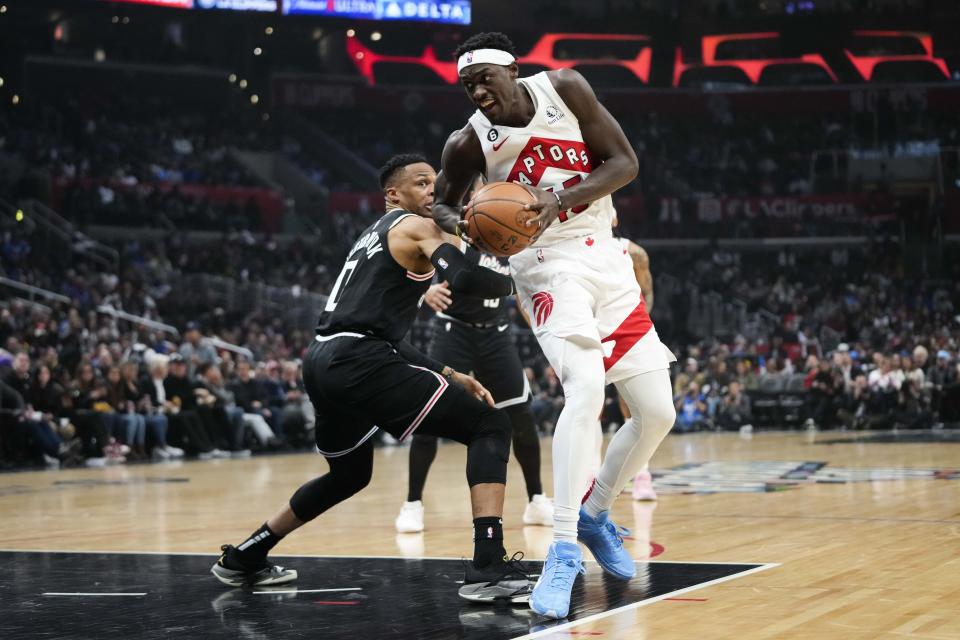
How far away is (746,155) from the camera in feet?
118

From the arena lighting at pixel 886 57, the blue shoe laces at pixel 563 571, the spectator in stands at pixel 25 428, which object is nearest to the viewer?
the blue shoe laces at pixel 563 571

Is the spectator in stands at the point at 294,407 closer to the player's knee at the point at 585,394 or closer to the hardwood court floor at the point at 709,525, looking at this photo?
the hardwood court floor at the point at 709,525

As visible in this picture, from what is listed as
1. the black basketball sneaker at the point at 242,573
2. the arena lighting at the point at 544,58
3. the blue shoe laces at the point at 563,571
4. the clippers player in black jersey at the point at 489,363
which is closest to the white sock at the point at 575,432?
the blue shoe laces at the point at 563,571

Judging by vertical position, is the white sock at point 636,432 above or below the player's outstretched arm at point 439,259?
below

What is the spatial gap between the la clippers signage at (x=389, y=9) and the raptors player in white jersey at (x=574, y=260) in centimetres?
2677

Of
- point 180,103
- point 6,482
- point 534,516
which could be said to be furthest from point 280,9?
point 534,516

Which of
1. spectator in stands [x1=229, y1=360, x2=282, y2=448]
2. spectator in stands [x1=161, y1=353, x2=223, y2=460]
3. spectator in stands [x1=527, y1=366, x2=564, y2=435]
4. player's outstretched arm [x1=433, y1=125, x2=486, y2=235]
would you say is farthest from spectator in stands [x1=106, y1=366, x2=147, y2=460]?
player's outstretched arm [x1=433, y1=125, x2=486, y2=235]

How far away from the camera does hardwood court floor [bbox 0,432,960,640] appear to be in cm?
416

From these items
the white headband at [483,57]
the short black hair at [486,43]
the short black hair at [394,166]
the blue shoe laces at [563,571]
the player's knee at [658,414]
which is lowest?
the blue shoe laces at [563,571]

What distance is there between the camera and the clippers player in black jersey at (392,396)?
4691 millimetres

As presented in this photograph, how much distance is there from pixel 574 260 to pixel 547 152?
0.45m

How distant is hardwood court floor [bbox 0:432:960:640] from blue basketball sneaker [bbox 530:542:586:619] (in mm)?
180

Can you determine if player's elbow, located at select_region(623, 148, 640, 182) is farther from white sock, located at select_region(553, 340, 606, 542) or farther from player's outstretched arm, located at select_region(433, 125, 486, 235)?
white sock, located at select_region(553, 340, 606, 542)

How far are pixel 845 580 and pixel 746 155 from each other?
107 ft
